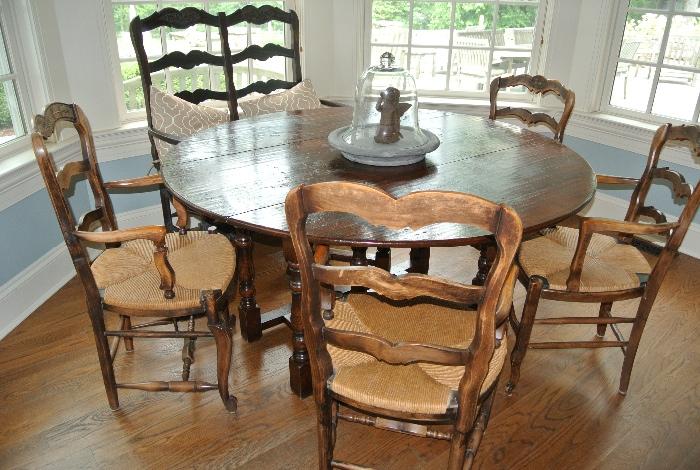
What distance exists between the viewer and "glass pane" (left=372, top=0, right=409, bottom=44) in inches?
138

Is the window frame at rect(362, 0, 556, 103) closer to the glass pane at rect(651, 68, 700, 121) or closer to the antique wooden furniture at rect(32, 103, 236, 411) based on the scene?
the glass pane at rect(651, 68, 700, 121)

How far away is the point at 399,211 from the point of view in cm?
109

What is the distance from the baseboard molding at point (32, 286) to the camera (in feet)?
7.80

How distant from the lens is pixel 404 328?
62.1 inches

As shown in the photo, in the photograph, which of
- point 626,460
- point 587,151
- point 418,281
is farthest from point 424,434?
point 587,151

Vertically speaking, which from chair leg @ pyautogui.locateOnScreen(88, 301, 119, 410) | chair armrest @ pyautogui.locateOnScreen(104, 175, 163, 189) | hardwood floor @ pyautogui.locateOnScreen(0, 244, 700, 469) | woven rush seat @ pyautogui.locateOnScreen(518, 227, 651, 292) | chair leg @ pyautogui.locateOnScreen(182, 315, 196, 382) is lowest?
hardwood floor @ pyautogui.locateOnScreen(0, 244, 700, 469)

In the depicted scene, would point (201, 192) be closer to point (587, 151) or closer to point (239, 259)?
point (239, 259)

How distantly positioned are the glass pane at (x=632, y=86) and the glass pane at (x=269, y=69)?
6.66 ft

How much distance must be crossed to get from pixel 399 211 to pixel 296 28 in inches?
94.1

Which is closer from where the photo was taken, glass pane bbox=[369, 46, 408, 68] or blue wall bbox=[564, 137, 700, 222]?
blue wall bbox=[564, 137, 700, 222]

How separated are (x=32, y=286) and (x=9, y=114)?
0.78 meters

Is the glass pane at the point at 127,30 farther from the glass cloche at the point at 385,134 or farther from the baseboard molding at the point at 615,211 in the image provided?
the baseboard molding at the point at 615,211

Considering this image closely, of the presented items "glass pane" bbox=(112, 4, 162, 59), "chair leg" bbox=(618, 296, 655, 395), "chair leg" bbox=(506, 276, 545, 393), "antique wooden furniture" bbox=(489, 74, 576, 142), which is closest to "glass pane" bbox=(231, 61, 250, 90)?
"glass pane" bbox=(112, 4, 162, 59)

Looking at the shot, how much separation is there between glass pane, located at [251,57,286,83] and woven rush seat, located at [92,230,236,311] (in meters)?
1.65
